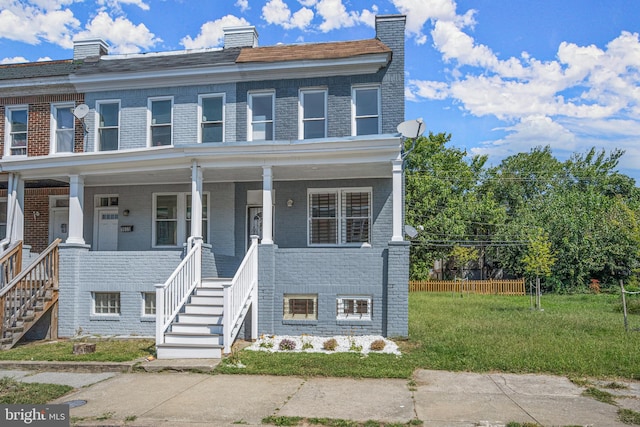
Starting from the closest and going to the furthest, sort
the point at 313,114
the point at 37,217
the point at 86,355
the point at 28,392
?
the point at 28,392
the point at 86,355
the point at 313,114
the point at 37,217

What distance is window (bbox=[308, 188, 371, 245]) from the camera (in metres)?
14.2

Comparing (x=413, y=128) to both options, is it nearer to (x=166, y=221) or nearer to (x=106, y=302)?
(x=166, y=221)

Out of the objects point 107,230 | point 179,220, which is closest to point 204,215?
point 179,220

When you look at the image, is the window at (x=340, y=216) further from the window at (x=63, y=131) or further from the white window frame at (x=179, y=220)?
the window at (x=63, y=131)

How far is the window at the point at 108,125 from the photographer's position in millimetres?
15609

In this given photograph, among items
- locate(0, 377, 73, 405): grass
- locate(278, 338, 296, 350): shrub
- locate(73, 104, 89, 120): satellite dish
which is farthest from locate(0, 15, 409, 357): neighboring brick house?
locate(0, 377, 73, 405): grass

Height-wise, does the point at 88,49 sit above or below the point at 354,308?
above

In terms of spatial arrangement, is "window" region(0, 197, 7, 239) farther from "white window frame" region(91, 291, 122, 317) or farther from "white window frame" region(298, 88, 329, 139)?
"white window frame" region(298, 88, 329, 139)

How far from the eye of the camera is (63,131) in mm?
15852

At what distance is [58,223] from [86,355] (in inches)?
287

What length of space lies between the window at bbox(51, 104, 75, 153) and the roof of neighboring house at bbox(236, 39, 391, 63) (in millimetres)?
5473

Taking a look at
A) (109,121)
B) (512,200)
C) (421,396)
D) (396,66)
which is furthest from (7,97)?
(512,200)

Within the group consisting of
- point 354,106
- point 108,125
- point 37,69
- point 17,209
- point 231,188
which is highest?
point 37,69

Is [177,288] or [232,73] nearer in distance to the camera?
[177,288]
